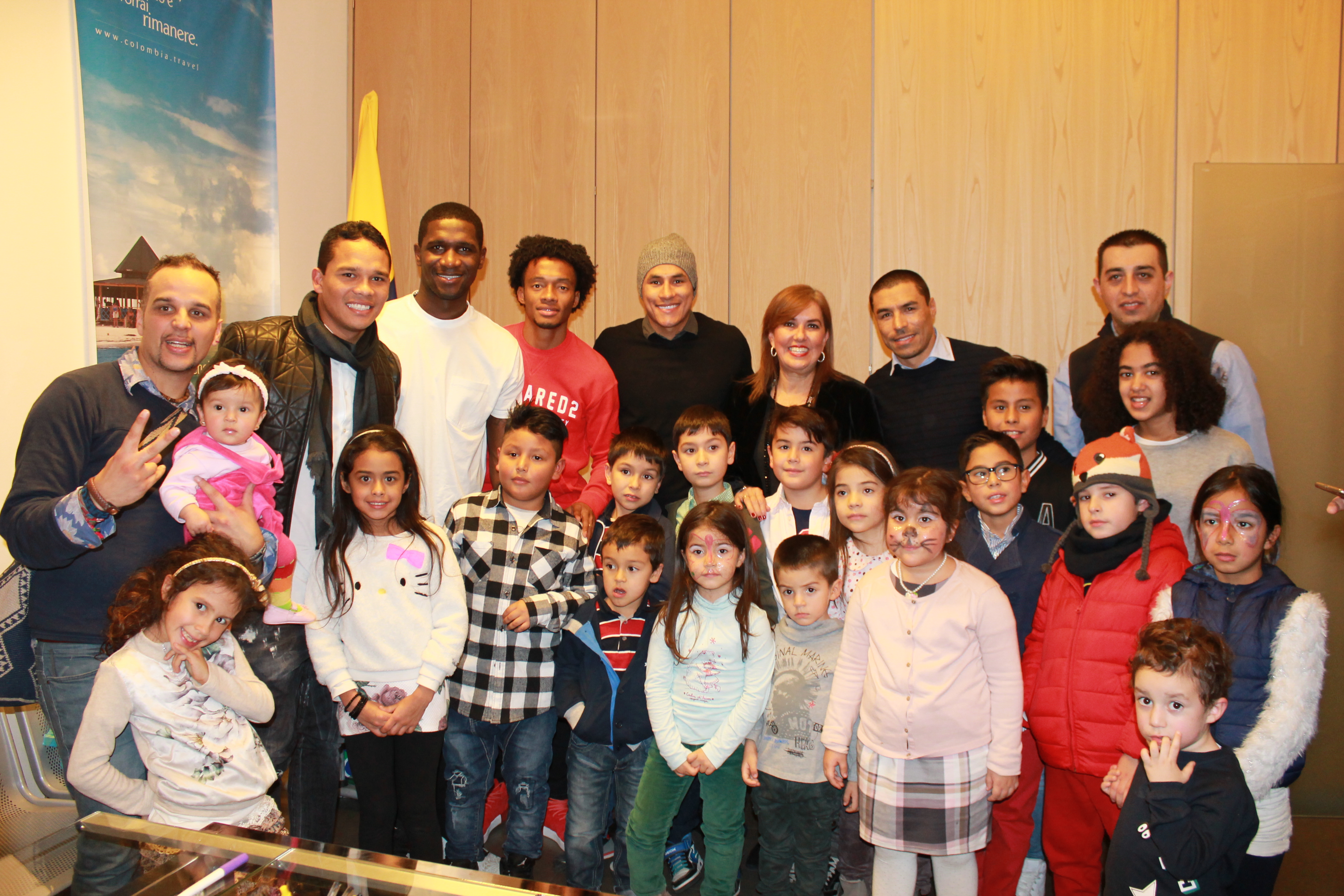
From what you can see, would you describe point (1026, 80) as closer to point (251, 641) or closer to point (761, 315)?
point (761, 315)

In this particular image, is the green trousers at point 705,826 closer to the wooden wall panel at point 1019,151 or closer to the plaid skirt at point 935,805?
the plaid skirt at point 935,805

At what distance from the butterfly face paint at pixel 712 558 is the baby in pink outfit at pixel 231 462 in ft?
3.70

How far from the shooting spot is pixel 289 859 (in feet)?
4.79

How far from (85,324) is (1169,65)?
498 centimetres

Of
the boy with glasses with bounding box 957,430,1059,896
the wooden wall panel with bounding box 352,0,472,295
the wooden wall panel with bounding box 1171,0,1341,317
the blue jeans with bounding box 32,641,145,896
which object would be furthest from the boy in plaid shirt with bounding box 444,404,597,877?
the wooden wall panel with bounding box 1171,0,1341,317

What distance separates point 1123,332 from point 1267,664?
1.15 meters

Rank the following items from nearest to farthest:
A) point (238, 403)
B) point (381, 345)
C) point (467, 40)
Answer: point (238, 403) < point (381, 345) < point (467, 40)

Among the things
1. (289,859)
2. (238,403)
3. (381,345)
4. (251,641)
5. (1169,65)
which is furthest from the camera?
(1169,65)

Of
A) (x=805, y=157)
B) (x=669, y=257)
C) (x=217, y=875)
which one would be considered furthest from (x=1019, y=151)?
(x=217, y=875)

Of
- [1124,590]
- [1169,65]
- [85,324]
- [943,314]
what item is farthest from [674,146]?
[1124,590]

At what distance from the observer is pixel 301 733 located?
258 centimetres

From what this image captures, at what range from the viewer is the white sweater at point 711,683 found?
2438 mm

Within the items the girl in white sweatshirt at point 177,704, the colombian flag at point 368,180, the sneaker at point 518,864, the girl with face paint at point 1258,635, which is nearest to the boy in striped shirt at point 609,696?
the sneaker at point 518,864

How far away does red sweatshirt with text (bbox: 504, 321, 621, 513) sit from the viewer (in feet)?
10.4
